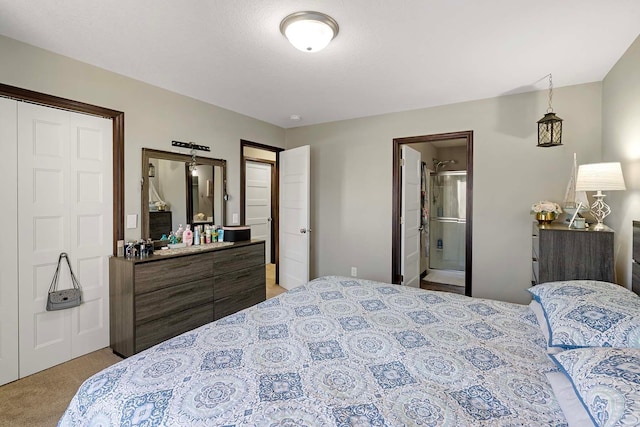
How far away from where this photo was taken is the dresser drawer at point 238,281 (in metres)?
3.14

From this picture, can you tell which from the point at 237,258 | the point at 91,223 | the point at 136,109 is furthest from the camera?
the point at 237,258

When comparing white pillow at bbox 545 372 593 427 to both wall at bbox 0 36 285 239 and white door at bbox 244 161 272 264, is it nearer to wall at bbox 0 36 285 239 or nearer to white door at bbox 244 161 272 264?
wall at bbox 0 36 285 239

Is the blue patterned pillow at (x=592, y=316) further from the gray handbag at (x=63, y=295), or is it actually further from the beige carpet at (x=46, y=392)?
the gray handbag at (x=63, y=295)

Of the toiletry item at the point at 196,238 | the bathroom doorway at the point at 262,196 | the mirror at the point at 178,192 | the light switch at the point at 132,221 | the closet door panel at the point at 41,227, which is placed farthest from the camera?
the bathroom doorway at the point at 262,196

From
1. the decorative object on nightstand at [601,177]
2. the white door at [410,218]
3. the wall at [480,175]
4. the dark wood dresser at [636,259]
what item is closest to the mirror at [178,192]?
the wall at [480,175]

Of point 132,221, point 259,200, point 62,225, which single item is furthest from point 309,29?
point 259,200

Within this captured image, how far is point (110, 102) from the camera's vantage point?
268 cm

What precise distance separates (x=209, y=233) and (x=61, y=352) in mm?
1553

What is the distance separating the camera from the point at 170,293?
2699 millimetres

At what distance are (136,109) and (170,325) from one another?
77.9 inches

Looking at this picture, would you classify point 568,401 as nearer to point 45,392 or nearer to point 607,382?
point 607,382

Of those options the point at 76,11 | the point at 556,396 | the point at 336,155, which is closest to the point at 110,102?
the point at 76,11

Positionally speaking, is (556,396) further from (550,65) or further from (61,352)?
(61,352)

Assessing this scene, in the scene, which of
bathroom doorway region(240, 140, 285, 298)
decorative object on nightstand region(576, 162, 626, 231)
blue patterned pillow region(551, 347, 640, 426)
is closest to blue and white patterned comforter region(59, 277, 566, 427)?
blue patterned pillow region(551, 347, 640, 426)
